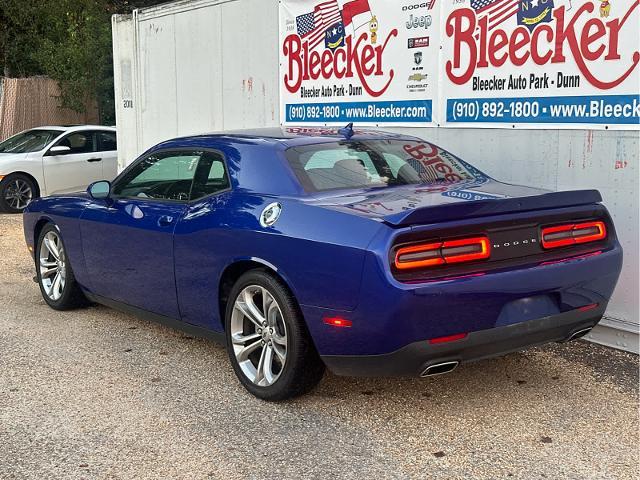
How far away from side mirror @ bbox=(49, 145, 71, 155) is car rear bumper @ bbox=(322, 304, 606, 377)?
10.6m

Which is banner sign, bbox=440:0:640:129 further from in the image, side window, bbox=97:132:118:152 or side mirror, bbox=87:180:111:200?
side window, bbox=97:132:118:152

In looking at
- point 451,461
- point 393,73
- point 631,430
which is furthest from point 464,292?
point 393,73

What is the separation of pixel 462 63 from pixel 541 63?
2.57 feet

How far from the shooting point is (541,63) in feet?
19.4

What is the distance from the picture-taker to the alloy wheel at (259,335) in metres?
4.38

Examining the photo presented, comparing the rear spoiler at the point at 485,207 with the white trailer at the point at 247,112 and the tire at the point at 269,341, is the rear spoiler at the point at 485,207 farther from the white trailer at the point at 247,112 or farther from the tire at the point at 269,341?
the white trailer at the point at 247,112

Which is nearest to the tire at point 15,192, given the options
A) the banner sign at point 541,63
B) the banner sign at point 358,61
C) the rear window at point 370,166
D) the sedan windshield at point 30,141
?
the sedan windshield at point 30,141

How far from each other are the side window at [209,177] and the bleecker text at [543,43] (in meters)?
2.53

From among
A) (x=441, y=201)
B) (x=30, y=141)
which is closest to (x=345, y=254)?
(x=441, y=201)

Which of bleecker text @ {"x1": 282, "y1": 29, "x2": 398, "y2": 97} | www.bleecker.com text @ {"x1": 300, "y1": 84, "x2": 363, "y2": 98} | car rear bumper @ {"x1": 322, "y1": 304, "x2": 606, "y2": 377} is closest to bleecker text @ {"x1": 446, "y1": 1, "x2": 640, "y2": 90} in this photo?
bleecker text @ {"x1": 282, "y1": 29, "x2": 398, "y2": 97}

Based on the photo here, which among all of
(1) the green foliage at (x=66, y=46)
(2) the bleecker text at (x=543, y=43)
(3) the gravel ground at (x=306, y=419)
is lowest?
(3) the gravel ground at (x=306, y=419)

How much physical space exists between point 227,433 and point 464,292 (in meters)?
1.42

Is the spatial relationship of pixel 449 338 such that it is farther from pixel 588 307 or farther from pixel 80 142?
pixel 80 142

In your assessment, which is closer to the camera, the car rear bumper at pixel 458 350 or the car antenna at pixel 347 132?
the car rear bumper at pixel 458 350
